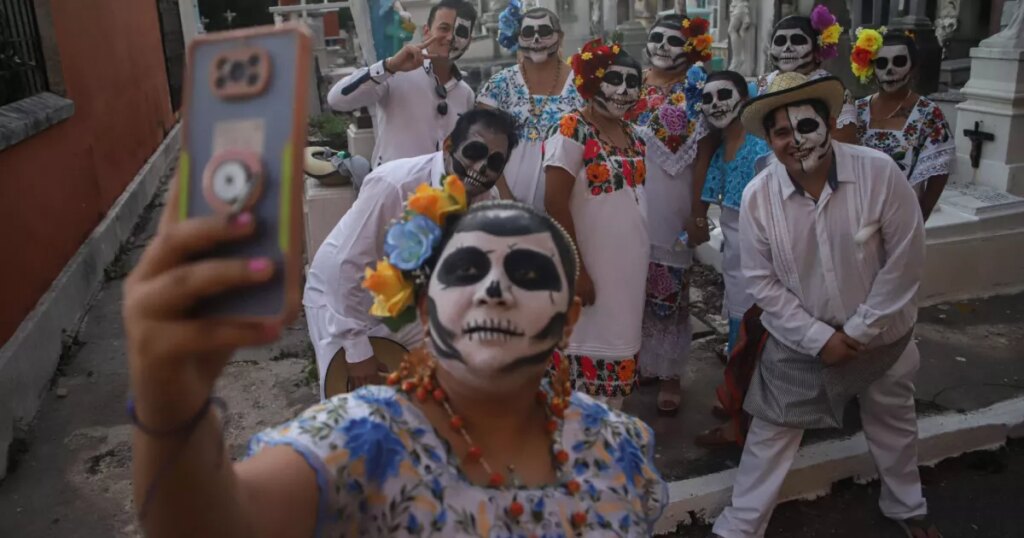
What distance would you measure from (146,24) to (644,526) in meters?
13.4

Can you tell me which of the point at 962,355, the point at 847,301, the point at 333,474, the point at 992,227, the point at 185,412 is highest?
the point at 185,412

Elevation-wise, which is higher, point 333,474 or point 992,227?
point 333,474

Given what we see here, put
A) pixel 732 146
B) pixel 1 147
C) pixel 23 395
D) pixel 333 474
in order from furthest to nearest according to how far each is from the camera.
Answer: pixel 1 147 < pixel 23 395 < pixel 732 146 < pixel 333 474

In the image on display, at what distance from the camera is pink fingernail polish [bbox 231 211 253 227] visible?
104 cm

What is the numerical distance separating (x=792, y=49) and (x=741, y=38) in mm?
6046

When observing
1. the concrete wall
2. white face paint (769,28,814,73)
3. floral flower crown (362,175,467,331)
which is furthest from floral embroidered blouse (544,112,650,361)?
the concrete wall

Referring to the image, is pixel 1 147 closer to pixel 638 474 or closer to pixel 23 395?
pixel 23 395

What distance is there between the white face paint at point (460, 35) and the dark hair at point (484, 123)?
1888 mm

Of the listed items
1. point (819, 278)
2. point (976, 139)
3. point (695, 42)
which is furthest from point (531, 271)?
point (976, 139)

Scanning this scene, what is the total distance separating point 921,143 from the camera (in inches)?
181

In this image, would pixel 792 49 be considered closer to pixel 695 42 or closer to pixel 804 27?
pixel 804 27

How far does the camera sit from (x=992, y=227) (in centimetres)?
599

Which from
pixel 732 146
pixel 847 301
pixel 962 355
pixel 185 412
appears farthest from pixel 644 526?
pixel 962 355

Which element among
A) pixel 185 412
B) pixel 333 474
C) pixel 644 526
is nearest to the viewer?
pixel 185 412
